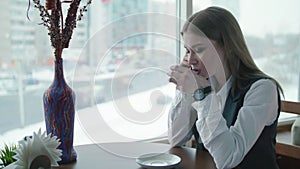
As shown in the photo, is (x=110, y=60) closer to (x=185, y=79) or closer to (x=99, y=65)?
(x=99, y=65)

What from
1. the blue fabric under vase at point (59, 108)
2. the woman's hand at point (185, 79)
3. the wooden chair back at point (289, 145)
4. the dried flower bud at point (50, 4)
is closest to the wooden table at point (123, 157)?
the blue fabric under vase at point (59, 108)

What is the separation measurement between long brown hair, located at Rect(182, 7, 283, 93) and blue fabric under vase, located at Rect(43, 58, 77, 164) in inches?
22.4

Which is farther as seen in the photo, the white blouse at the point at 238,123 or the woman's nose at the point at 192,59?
the woman's nose at the point at 192,59

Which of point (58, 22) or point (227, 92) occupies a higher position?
point (58, 22)

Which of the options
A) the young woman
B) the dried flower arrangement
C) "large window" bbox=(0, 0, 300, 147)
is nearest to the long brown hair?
the young woman

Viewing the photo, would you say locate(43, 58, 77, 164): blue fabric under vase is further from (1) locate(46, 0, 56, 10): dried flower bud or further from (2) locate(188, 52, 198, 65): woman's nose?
(2) locate(188, 52, 198, 65): woman's nose

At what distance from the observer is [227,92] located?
1676 mm

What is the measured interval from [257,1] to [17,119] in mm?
1822

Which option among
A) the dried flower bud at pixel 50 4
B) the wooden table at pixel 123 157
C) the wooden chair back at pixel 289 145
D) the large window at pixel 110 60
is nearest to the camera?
the dried flower bud at pixel 50 4

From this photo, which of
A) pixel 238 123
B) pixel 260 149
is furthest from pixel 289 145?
pixel 238 123

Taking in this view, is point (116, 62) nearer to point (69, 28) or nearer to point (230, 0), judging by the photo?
point (69, 28)

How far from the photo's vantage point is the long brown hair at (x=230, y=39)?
1578 millimetres

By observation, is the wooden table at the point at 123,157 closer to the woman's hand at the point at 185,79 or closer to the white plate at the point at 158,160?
the white plate at the point at 158,160

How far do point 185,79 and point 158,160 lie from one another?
13.1 inches
